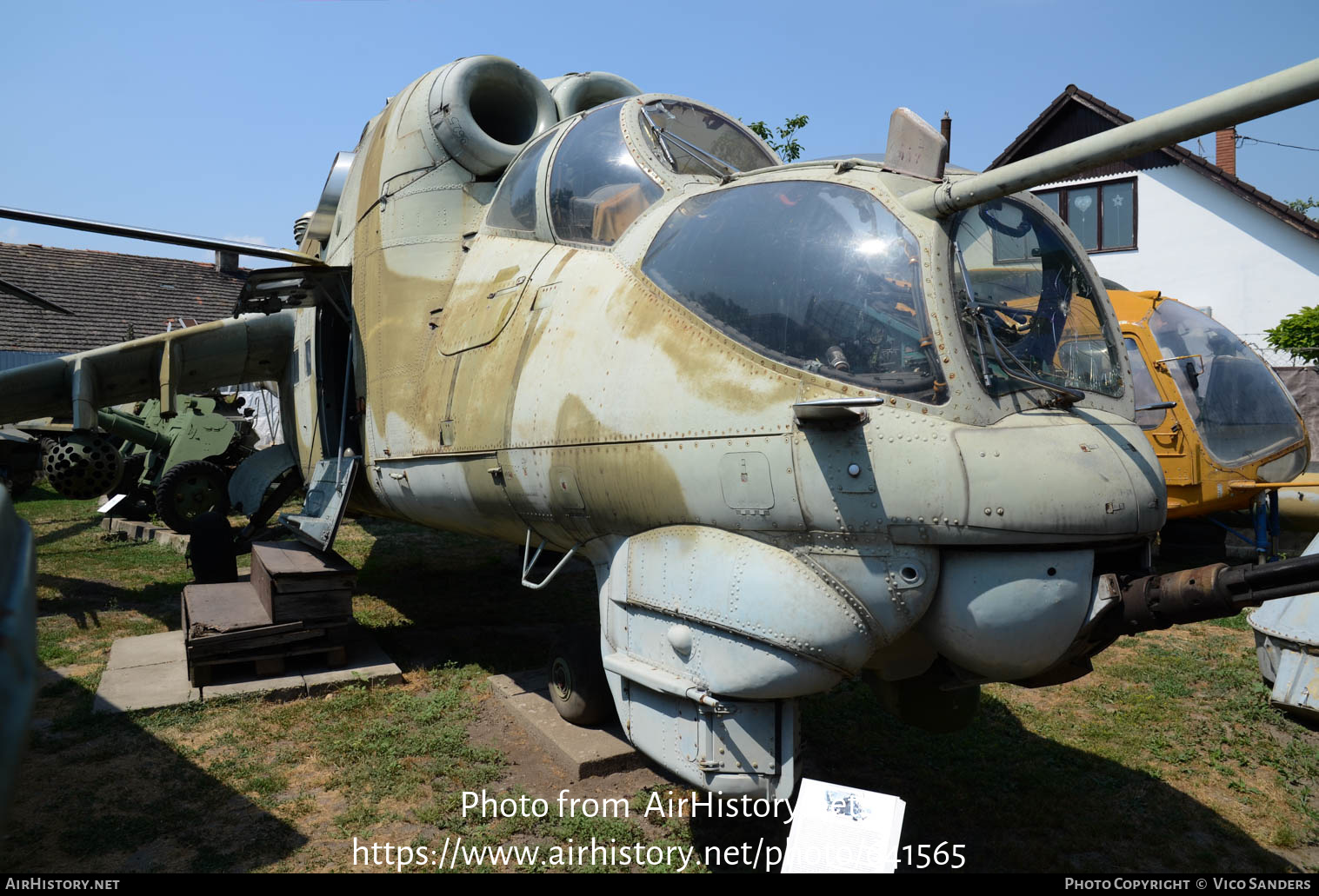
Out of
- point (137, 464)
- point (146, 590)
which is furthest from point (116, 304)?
point (146, 590)

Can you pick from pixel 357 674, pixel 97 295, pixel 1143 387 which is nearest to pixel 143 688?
pixel 357 674

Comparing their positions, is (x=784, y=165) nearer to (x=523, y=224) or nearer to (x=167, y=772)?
(x=523, y=224)

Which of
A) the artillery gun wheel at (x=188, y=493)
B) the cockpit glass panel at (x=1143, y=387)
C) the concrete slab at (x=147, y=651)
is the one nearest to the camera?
the concrete slab at (x=147, y=651)

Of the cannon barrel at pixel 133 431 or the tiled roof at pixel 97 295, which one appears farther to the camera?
the tiled roof at pixel 97 295

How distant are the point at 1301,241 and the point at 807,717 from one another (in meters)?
16.3

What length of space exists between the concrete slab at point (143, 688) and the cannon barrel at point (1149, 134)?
17.7ft

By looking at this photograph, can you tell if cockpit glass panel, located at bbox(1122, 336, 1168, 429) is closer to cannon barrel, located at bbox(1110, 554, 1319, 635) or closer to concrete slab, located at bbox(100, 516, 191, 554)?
cannon barrel, located at bbox(1110, 554, 1319, 635)

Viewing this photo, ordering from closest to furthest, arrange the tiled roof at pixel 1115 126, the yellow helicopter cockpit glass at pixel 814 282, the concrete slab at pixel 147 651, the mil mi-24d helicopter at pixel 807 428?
the mil mi-24d helicopter at pixel 807 428, the yellow helicopter cockpit glass at pixel 814 282, the concrete slab at pixel 147 651, the tiled roof at pixel 1115 126

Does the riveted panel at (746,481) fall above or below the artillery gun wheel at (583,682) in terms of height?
above

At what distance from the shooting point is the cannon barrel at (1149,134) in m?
2.09

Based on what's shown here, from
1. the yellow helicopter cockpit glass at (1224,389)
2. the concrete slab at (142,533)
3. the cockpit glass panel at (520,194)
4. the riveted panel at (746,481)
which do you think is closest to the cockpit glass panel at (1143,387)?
the yellow helicopter cockpit glass at (1224,389)

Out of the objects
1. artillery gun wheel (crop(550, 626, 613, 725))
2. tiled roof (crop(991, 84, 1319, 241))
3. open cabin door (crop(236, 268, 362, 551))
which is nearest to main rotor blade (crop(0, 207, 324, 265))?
open cabin door (crop(236, 268, 362, 551))

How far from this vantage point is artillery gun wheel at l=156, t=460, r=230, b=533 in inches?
469

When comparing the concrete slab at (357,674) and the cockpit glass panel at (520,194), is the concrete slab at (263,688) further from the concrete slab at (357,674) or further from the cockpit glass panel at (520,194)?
the cockpit glass panel at (520,194)
